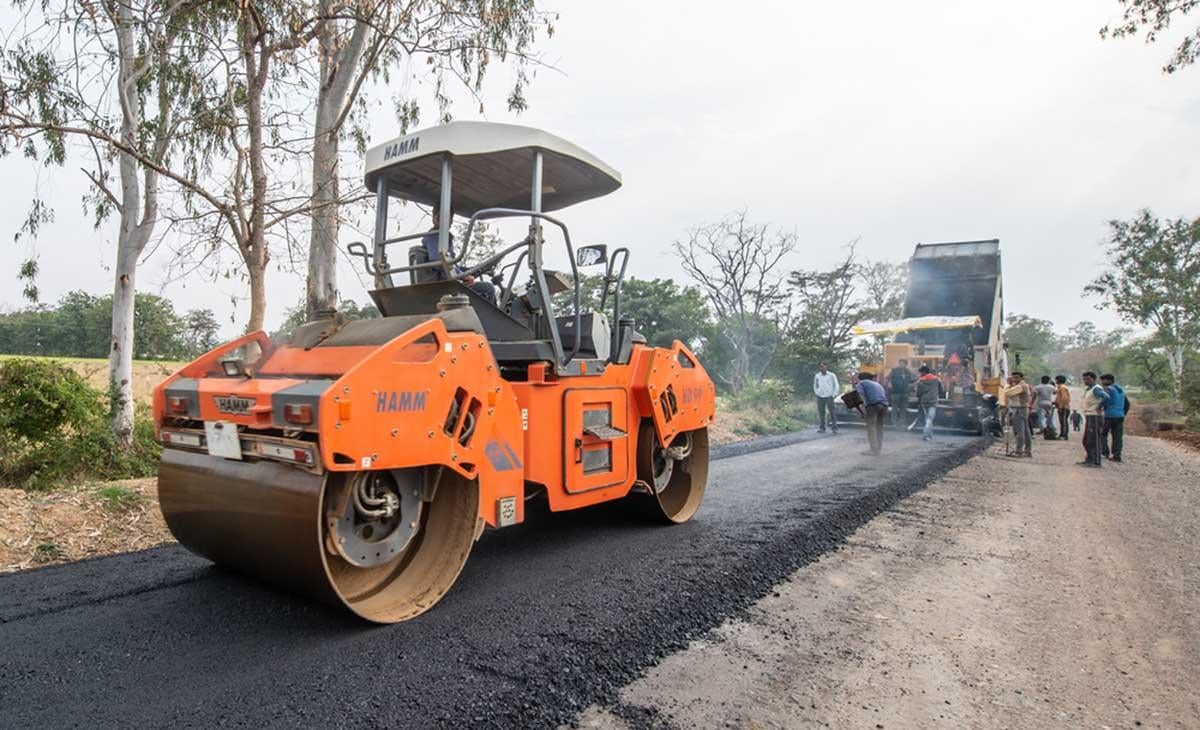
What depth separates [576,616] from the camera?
11.1 ft

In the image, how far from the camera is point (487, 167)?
14.8 feet

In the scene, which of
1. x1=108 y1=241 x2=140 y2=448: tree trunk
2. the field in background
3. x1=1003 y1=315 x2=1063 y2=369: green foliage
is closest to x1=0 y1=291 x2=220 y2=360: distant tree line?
the field in background

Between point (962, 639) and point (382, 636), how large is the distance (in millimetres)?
2737

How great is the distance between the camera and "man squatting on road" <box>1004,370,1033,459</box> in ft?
34.6

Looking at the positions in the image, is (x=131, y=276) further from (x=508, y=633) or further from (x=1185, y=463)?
(x=1185, y=463)

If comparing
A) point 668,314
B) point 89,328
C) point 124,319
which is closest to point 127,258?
point 124,319

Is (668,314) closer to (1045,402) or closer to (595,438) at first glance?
(1045,402)

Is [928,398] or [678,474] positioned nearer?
[678,474]

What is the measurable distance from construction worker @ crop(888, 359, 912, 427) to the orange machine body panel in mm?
10350

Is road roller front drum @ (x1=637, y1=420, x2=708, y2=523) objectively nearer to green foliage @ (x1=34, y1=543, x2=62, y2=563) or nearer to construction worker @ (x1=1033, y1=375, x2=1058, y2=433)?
green foliage @ (x1=34, y1=543, x2=62, y2=563)

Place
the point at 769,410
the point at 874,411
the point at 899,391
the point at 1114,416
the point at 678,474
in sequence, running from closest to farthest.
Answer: the point at 678,474
the point at 1114,416
the point at 874,411
the point at 899,391
the point at 769,410

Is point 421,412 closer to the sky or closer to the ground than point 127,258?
closer to the ground

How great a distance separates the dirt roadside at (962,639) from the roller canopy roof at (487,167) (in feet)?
9.52

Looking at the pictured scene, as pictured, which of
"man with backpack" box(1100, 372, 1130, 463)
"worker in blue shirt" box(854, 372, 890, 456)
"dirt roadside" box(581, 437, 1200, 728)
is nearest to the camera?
"dirt roadside" box(581, 437, 1200, 728)
